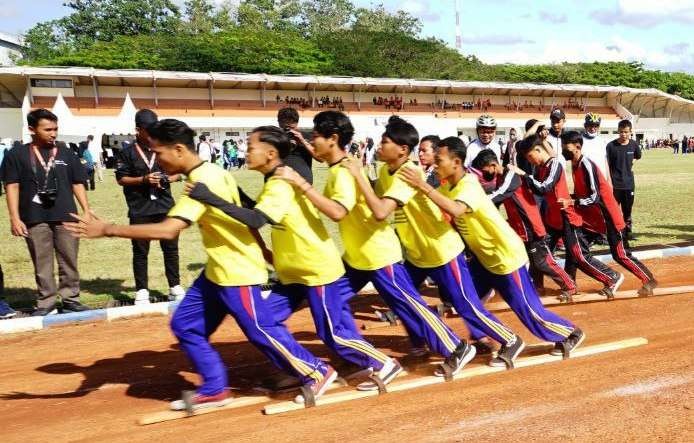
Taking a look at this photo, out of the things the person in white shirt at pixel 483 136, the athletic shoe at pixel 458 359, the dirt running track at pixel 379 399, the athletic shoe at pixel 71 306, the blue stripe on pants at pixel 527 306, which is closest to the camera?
the dirt running track at pixel 379 399

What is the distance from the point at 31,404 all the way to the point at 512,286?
3614 mm

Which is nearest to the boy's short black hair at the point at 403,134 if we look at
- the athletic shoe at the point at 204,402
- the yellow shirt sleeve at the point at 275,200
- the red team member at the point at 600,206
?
the yellow shirt sleeve at the point at 275,200

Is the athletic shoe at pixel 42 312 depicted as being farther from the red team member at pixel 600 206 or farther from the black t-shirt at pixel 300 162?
the red team member at pixel 600 206

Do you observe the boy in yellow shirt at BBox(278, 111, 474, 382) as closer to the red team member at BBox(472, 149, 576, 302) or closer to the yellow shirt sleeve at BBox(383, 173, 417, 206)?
the yellow shirt sleeve at BBox(383, 173, 417, 206)

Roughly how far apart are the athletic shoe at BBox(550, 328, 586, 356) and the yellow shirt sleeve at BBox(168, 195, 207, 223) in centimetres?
298

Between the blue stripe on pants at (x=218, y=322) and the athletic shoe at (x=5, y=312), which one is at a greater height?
the blue stripe on pants at (x=218, y=322)

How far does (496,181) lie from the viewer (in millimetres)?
7059

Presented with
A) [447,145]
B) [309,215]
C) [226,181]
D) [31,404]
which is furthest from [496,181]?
[31,404]

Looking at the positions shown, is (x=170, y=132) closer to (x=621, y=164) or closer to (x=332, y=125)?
(x=332, y=125)

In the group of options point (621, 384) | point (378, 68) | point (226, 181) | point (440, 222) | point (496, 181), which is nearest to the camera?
point (226, 181)

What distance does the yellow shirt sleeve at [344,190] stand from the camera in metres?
4.46

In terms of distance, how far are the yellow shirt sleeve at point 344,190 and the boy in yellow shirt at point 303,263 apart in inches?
8.6

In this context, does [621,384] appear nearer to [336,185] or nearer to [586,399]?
[586,399]

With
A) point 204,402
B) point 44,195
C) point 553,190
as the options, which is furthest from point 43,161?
point 553,190
